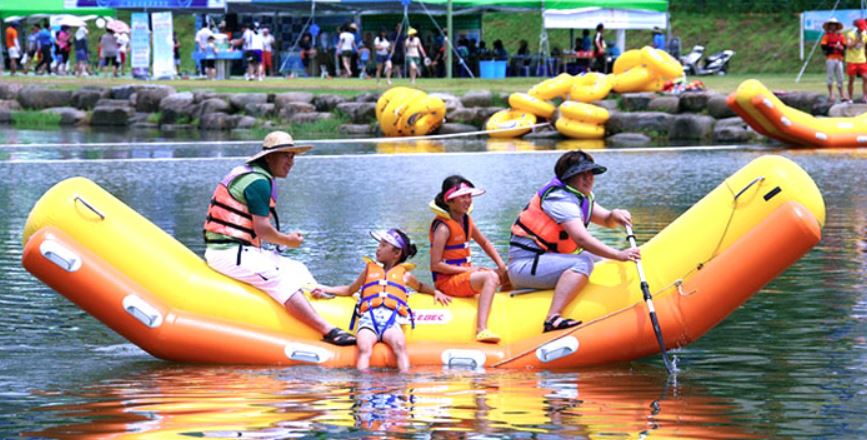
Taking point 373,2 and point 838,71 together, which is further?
point 373,2

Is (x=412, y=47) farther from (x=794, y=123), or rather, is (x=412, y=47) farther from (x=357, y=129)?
(x=794, y=123)

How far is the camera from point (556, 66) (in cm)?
3703

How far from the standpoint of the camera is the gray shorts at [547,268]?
352 inches

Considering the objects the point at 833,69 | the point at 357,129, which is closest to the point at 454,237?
the point at 833,69

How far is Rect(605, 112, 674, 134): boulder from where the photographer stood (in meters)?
27.2

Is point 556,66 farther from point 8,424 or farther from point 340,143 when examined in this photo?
point 8,424

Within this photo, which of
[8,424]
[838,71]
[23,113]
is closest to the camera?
[8,424]

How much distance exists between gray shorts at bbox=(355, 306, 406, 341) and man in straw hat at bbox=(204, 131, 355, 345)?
116 mm

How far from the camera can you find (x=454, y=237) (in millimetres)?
9188

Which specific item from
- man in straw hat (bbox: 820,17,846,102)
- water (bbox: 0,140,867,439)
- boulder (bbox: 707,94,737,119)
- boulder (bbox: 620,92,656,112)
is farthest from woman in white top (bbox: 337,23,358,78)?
water (bbox: 0,140,867,439)

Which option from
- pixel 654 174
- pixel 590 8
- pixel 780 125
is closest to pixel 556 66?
pixel 590 8

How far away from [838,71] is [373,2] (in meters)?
11.4

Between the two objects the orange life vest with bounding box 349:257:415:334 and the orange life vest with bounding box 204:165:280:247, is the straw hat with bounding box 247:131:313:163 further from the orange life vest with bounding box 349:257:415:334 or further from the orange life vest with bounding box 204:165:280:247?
the orange life vest with bounding box 349:257:415:334

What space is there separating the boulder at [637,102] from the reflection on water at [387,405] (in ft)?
64.1
